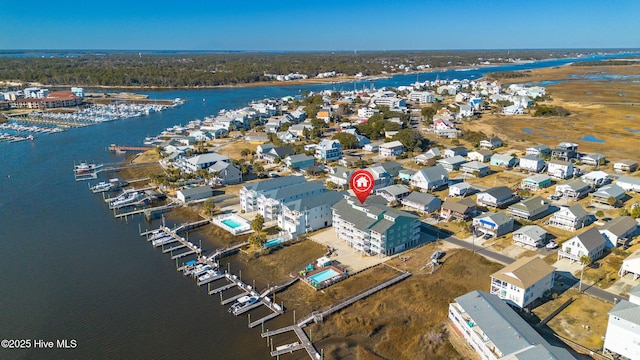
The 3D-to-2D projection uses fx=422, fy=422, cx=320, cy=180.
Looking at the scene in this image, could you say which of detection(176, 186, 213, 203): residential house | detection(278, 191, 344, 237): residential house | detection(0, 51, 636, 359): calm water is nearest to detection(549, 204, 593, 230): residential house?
detection(278, 191, 344, 237): residential house

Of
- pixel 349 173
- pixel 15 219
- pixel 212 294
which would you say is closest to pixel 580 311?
pixel 212 294

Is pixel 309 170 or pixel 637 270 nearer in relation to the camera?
pixel 637 270

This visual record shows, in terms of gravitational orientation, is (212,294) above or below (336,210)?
below

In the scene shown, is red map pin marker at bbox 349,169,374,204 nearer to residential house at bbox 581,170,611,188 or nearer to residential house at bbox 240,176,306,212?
residential house at bbox 240,176,306,212

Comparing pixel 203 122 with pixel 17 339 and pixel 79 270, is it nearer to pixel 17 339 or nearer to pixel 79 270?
pixel 79 270

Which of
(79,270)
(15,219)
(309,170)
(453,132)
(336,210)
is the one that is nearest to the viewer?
(79,270)
